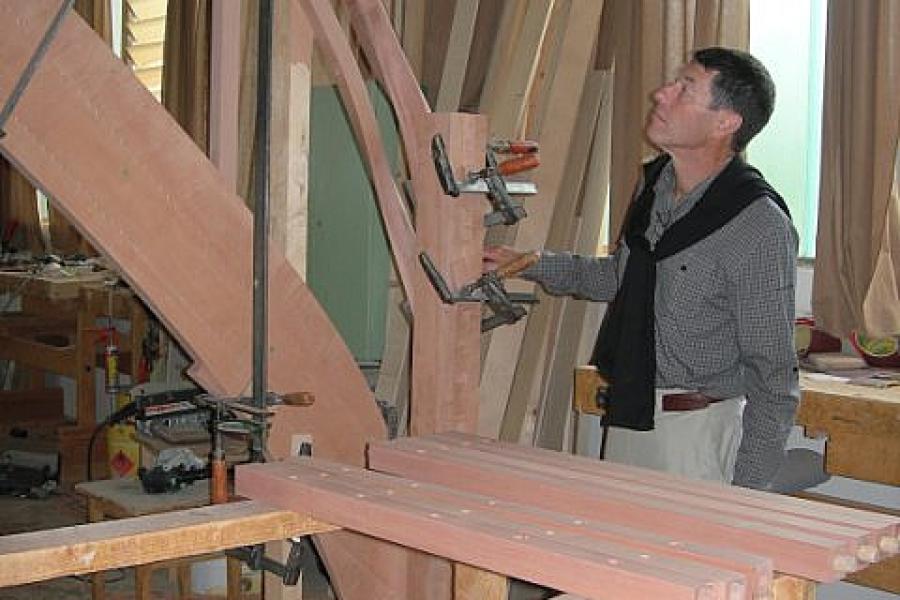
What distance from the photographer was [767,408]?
237 centimetres

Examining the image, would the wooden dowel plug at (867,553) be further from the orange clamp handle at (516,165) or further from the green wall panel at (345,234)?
the green wall panel at (345,234)

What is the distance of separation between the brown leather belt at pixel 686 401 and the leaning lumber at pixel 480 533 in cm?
95

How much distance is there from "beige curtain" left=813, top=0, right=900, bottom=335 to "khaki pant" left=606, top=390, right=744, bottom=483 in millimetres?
885

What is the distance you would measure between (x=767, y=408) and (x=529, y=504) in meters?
0.91

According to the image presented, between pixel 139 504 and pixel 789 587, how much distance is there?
207cm

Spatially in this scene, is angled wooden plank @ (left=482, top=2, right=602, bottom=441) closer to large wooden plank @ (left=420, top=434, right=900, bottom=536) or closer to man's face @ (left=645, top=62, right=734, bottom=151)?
man's face @ (left=645, top=62, right=734, bottom=151)

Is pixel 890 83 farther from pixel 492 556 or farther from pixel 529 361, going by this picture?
pixel 492 556

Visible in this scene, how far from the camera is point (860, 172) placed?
10.4 feet

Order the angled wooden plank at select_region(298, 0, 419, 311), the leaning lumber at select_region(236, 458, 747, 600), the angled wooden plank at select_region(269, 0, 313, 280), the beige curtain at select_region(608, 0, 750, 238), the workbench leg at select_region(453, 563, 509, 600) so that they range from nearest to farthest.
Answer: the leaning lumber at select_region(236, 458, 747, 600) < the workbench leg at select_region(453, 563, 509, 600) < the angled wooden plank at select_region(298, 0, 419, 311) < the angled wooden plank at select_region(269, 0, 313, 280) < the beige curtain at select_region(608, 0, 750, 238)

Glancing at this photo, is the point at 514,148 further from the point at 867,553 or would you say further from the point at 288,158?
the point at 867,553

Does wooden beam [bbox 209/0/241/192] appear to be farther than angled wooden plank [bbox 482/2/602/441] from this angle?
No

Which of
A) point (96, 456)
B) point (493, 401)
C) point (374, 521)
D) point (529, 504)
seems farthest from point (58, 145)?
point (96, 456)

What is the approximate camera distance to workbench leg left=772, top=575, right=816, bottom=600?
141cm

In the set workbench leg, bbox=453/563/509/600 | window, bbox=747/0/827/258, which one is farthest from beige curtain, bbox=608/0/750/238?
workbench leg, bbox=453/563/509/600
